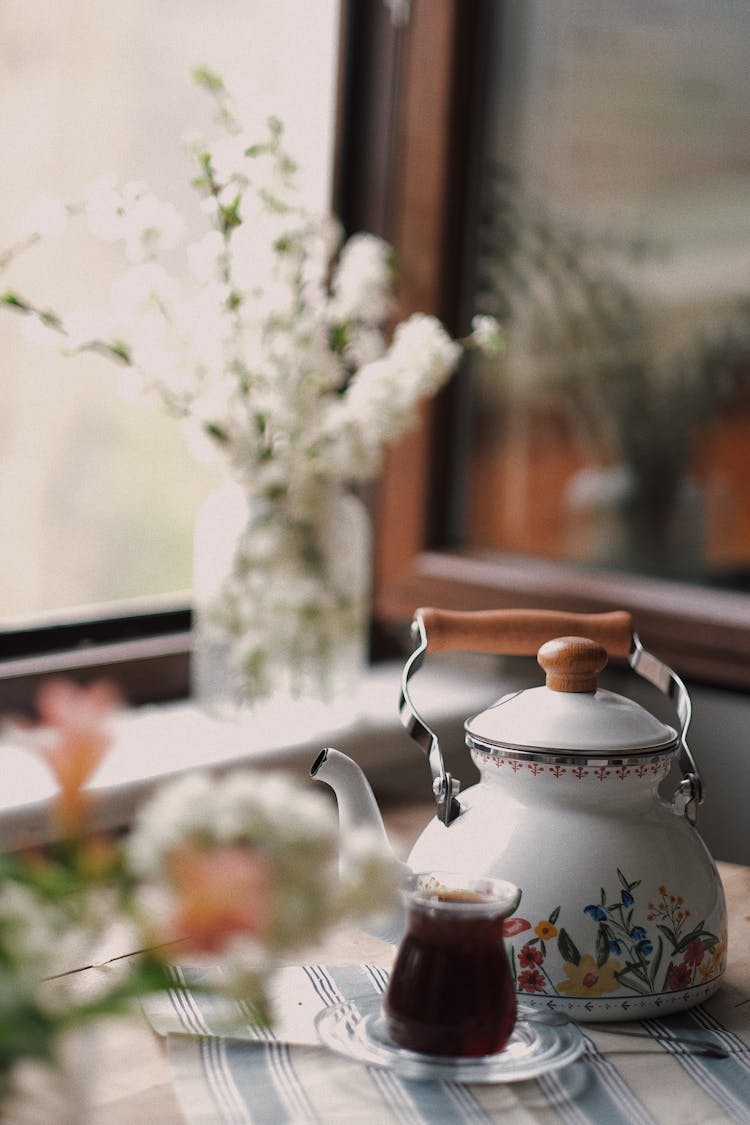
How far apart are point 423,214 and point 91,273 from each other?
1.45 feet

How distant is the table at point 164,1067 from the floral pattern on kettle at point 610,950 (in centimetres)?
4

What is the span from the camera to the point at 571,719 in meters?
0.87

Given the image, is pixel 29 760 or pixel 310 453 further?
pixel 310 453

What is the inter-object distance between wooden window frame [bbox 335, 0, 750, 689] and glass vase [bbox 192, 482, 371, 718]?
0.27m

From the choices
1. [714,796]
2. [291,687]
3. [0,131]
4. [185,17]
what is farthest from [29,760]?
[185,17]

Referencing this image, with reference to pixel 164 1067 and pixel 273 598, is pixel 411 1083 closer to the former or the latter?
pixel 164 1067

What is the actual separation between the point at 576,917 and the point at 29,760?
68cm

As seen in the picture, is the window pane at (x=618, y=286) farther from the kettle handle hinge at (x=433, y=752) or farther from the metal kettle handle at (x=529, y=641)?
the kettle handle hinge at (x=433, y=752)

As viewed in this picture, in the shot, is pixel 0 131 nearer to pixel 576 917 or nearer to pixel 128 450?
pixel 128 450

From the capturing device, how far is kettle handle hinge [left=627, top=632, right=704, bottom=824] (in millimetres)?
919

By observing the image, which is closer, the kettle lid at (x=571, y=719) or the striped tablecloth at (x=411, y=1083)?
the striped tablecloth at (x=411, y=1083)

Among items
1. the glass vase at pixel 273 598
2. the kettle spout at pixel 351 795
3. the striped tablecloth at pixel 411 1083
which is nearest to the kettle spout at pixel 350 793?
the kettle spout at pixel 351 795

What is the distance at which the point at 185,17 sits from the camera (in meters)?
1.61

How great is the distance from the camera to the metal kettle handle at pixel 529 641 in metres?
0.93
